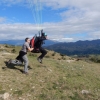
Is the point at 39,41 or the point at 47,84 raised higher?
the point at 39,41

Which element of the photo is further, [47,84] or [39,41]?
[39,41]

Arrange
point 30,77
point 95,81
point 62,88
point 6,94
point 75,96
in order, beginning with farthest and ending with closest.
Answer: point 95,81, point 30,77, point 62,88, point 75,96, point 6,94

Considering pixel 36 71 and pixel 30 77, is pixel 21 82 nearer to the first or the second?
pixel 30 77

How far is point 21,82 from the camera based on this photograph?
51.0ft

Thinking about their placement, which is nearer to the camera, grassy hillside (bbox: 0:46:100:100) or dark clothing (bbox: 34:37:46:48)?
grassy hillside (bbox: 0:46:100:100)

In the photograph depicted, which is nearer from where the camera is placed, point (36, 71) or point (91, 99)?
point (91, 99)

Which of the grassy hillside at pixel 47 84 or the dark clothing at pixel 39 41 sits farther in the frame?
the dark clothing at pixel 39 41

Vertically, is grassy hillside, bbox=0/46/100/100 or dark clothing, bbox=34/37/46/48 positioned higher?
dark clothing, bbox=34/37/46/48

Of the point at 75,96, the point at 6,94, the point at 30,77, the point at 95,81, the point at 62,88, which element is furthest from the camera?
the point at 95,81

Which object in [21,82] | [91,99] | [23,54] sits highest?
[23,54]

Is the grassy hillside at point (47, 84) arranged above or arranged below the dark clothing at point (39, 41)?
below

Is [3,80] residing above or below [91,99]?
above

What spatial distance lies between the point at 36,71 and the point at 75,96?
5209mm

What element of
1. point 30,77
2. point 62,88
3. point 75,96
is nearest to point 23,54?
point 30,77
